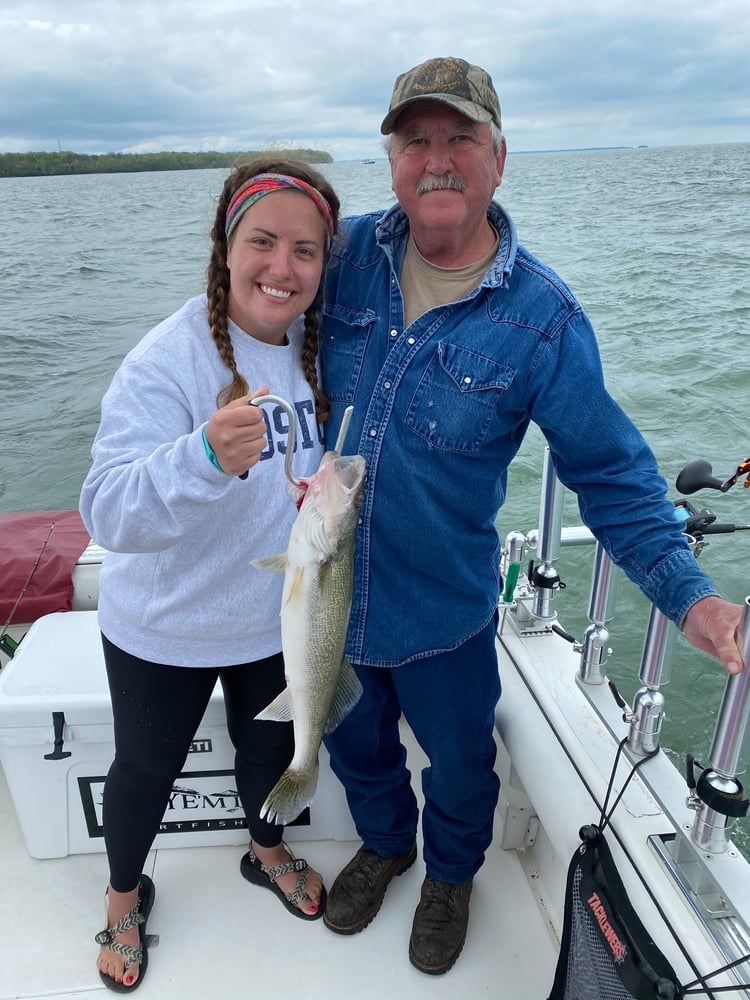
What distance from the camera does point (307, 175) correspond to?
6.25 feet

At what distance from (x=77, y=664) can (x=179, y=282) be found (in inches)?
648

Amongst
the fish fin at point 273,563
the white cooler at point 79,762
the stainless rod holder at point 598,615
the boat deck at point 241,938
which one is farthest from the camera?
the white cooler at point 79,762

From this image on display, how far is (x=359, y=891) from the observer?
8.33 ft

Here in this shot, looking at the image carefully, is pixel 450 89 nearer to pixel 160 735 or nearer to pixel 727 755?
pixel 727 755

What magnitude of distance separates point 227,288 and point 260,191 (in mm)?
248

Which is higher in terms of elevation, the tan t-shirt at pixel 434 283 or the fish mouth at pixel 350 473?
the tan t-shirt at pixel 434 283

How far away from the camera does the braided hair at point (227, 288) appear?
1.86 m

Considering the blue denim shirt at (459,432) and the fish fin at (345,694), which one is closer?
the blue denim shirt at (459,432)

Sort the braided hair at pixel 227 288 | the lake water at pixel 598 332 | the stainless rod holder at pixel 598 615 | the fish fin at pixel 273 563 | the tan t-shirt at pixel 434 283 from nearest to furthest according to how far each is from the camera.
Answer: the fish fin at pixel 273 563 < the braided hair at pixel 227 288 < the tan t-shirt at pixel 434 283 < the stainless rod holder at pixel 598 615 < the lake water at pixel 598 332

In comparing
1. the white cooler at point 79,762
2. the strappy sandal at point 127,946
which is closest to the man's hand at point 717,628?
the white cooler at point 79,762

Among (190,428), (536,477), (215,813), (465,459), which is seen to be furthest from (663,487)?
(536,477)

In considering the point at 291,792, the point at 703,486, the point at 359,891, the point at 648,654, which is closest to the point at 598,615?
the point at 648,654

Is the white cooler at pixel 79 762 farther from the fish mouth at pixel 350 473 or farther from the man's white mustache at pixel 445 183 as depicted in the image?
the man's white mustache at pixel 445 183

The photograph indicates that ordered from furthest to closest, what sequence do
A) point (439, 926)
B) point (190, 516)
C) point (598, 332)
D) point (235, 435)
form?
point (598, 332) → point (439, 926) → point (190, 516) → point (235, 435)
